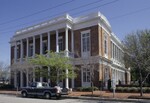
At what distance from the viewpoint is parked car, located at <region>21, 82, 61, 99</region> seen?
27.3 m

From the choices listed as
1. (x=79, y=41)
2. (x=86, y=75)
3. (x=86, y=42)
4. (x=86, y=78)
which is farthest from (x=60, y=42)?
(x=86, y=78)

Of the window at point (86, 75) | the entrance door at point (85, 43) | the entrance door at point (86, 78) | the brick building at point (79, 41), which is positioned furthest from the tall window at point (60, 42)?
the window at point (86, 75)

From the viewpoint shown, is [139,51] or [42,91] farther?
[42,91]

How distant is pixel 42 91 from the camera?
28.3 m

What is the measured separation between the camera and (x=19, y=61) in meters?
47.5

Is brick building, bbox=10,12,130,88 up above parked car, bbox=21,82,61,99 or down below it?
above

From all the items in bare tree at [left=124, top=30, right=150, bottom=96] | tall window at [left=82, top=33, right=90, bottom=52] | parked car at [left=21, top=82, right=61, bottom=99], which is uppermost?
tall window at [left=82, top=33, right=90, bottom=52]

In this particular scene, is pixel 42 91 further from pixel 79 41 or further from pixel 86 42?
pixel 79 41

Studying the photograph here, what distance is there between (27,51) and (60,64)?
16.1 metres

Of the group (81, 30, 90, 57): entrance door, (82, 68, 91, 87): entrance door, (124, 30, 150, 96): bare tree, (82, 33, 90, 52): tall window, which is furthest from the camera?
(82, 33, 90, 52): tall window

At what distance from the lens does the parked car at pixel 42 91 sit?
2733 centimetres

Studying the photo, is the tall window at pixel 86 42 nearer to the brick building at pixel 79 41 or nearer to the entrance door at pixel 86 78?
the brick building at pixel 79 41

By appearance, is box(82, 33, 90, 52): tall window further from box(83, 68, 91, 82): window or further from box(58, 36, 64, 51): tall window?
box(58, 36, 64, 51): tall window

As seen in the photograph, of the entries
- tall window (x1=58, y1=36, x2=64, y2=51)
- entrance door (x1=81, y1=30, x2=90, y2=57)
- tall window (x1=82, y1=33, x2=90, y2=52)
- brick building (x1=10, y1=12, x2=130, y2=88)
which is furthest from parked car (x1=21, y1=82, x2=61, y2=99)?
tall window (x1=58, y1=36, x2=64, y2=51)
